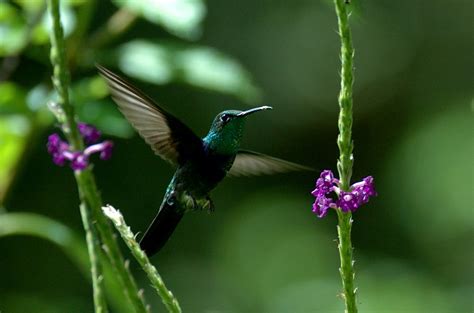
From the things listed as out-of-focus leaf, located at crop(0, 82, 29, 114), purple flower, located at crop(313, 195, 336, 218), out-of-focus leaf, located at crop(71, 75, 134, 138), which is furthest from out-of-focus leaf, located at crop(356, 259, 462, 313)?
purple flower, located at crop(313, 195, 336, 218)

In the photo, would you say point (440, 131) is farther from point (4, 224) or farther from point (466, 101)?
point (4, 224)

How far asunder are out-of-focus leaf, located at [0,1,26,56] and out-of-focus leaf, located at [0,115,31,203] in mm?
344

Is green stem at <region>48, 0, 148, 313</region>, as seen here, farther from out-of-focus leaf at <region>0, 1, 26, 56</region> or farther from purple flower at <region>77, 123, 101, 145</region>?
out-of-focus leaf at <region>0, 1, 26, 56</region>

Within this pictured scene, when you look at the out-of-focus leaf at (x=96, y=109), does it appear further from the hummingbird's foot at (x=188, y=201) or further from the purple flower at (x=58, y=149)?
the purple flower at (x=58, y=149)

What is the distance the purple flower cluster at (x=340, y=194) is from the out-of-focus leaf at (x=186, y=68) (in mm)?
2200

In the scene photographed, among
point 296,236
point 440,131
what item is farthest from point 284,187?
point 440,131

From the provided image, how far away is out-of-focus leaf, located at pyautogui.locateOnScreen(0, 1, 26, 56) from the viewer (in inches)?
149

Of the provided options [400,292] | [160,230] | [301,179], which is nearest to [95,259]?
[160,230]

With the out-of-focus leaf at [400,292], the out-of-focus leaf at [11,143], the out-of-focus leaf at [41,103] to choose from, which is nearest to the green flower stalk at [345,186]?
the out-of-focus leaf at [41,103]

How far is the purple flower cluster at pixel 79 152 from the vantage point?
1.40 metres

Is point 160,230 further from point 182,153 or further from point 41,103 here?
point 41,103

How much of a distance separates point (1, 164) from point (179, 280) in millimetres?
5553

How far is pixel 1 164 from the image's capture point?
381cm

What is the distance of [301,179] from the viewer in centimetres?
1007
